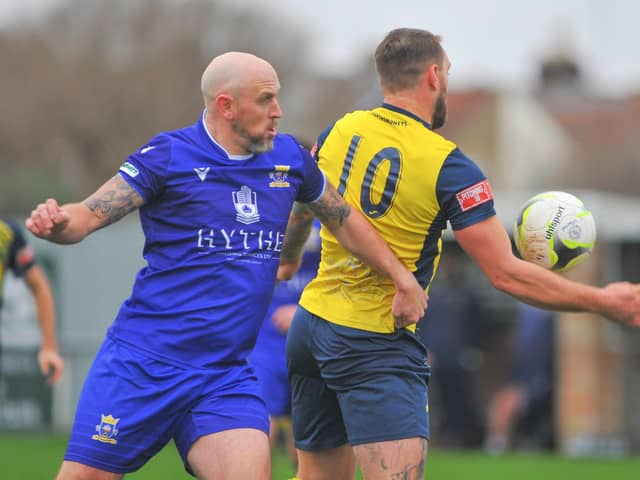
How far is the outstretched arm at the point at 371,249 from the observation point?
5426 mm

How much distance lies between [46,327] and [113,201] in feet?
9.61

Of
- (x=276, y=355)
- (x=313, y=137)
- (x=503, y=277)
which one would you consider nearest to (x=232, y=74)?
(x=503, y=277)

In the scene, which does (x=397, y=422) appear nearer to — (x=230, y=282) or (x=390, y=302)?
(x=390, y=302)

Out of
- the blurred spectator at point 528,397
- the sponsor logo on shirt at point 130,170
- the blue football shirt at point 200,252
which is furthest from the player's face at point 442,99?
the blurred spectator at point 528,397

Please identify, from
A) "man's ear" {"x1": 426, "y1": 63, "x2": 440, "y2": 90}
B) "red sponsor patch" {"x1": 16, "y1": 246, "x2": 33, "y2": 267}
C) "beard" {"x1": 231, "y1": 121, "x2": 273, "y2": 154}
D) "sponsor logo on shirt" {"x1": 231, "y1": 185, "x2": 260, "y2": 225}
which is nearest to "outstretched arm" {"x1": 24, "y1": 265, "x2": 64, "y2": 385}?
"red sponsor patch" {"x1": 16, "y1": 246, "x2": 33, "y2": 267}

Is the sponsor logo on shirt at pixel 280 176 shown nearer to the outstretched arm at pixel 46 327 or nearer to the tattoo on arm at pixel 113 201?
the tattoo on arm at pixel 113 201

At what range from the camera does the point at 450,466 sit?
12297 millimetres

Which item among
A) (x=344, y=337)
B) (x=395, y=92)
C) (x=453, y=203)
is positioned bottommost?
(x=344, y=337)

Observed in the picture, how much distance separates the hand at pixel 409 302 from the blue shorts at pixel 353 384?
187 millimetres

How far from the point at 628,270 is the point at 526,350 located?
79.2 inches

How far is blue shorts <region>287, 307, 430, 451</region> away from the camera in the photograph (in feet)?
18.0

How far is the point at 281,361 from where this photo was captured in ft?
29.1

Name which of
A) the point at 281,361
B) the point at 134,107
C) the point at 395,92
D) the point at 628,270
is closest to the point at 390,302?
the point at 395,92

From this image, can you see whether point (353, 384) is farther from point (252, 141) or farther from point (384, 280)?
point (252, 141)
